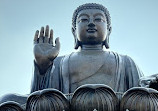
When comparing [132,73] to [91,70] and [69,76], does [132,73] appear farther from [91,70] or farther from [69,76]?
[69,76]

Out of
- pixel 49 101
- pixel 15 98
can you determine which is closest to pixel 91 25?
pixel 15 98

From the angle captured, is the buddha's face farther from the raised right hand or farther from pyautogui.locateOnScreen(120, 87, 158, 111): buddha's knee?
pyautogui.locateOnScreen(120, 87, 158, 111): buddha's knee

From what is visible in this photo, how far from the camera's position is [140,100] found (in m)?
5.01

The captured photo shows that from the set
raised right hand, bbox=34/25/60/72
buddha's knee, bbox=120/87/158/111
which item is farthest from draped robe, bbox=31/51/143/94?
buddha's knee, bbox=120/87/158/111

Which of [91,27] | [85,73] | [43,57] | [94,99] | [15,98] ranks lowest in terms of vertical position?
[15,98]

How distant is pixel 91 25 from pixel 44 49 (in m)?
1.12

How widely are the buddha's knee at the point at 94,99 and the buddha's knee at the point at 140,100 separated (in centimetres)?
10

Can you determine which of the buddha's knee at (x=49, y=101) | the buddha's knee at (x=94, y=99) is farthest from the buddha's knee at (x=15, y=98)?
the buddha's knee at (x=94, y=99)

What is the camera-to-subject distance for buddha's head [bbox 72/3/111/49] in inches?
271

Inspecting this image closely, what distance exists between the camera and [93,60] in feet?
21.8

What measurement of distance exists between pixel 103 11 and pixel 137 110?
8.25ft

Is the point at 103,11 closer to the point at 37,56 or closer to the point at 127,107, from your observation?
the point at 37,56

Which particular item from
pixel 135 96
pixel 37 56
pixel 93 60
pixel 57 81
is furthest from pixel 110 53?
pixel 135 96

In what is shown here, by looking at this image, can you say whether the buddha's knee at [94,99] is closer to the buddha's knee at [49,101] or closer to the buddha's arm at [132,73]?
the buddha's knee at [49,101]
